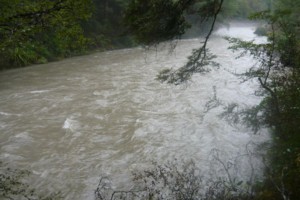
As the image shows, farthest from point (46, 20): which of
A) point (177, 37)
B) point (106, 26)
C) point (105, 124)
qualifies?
point (106, 26)

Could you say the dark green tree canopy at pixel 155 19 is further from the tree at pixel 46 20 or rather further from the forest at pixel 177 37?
the tree at pixel 46 20

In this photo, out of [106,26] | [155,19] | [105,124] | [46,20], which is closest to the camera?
[46,20]

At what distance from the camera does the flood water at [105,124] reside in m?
7.46

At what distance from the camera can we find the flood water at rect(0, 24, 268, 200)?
7.46 meters

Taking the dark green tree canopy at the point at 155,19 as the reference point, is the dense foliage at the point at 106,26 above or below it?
below

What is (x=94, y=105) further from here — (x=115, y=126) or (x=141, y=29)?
(x=141, y=29)

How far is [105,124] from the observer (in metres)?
9.82

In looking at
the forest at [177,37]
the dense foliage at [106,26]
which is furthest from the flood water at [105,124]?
the dense foliage at [106,26]

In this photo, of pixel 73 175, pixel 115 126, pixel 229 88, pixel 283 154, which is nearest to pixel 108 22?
pixel 229 88

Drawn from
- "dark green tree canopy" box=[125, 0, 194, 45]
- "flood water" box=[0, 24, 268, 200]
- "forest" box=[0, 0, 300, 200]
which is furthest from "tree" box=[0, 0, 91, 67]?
"flood water" box=[0, 24, 268, 200]

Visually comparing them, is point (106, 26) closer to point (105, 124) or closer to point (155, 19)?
point (105, 124)

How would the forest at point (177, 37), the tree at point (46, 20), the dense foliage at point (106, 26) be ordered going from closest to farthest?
the forest at point (177, 37), the tree at point (46, 20), the dense foliage at point (106, 26)

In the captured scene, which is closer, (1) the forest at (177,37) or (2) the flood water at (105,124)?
(1) the forest at (177,37)

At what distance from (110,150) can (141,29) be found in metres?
3.50
